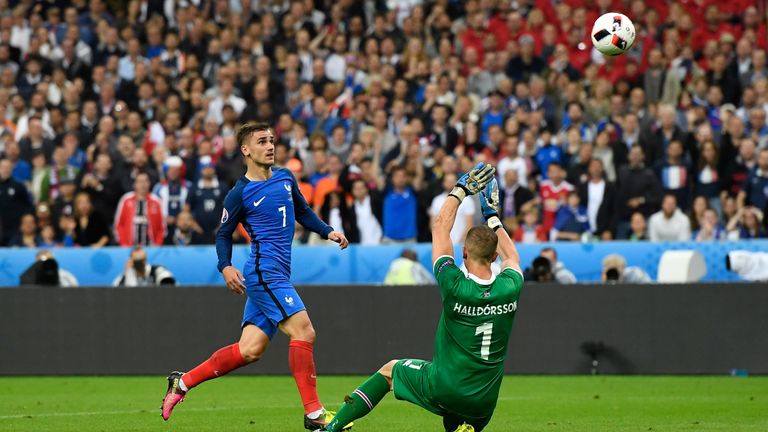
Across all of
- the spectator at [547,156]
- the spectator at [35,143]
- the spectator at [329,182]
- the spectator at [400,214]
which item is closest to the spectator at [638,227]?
the spectator at [547,156]

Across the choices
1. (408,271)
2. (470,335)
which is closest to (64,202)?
(408,271)

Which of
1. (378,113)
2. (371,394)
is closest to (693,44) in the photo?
(378,113)

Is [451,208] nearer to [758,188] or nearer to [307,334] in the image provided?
[307,334]

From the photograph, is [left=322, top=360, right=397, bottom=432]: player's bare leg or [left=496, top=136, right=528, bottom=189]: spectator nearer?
[left=322, top=360, right=397, bottom=432]: player's bare leg

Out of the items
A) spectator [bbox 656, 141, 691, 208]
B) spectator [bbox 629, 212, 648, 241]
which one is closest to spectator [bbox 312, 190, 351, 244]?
spectator [bbox 629, 212, 648, 241]

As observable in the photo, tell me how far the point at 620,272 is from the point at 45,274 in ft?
26.0

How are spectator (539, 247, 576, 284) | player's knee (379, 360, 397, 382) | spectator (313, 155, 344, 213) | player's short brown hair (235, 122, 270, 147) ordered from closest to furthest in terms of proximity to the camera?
player's knee (379, 360, 397, 382)
player's short brown hair (235, 122, 270, 147)
spectator (539, 247, 576, 284)
spectator (313, 155, 344, 213)

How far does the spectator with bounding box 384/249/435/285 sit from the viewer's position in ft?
59.8

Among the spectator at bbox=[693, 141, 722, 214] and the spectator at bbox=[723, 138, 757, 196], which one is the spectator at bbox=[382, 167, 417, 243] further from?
the spectator at bbox=[723, 138, 757, 196]

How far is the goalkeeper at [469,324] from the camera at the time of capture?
8812mm

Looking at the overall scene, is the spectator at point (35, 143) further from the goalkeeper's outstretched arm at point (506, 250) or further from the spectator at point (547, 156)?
the goalkeeper's outstretched arm at point (506, 250)

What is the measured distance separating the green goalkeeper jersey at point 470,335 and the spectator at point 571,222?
10014mm

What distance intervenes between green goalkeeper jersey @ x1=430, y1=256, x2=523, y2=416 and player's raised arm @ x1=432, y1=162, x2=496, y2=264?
94 mm

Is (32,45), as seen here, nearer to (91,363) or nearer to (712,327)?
(91,363)
